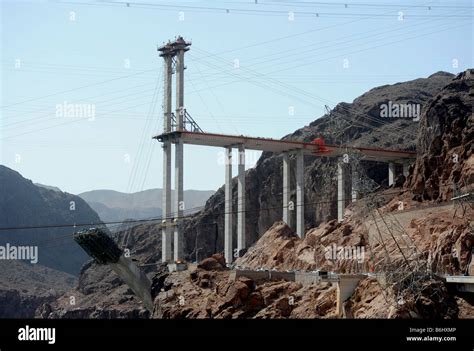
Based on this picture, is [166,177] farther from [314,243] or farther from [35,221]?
[35,221]

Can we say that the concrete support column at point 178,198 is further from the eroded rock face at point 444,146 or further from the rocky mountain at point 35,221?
the rocky mountain at point 35,221

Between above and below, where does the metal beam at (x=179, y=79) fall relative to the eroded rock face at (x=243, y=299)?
above

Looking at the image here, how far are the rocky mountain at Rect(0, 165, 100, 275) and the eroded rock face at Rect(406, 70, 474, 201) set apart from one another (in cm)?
10638

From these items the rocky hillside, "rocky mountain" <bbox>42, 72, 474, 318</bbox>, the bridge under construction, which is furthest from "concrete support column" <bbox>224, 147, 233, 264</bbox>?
the rocky hillside

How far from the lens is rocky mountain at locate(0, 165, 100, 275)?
17912cm

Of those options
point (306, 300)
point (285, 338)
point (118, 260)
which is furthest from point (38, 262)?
point (285, 338)

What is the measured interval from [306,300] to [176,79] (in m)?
44.3

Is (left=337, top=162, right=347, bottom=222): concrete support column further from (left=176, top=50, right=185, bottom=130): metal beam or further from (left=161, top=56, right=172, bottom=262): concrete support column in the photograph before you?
(left=161, top=56, right=172, bottom=262): concrete support column

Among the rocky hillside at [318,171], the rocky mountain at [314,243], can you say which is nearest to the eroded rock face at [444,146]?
the rocky mountain at [314,243]

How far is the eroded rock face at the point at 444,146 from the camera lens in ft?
234

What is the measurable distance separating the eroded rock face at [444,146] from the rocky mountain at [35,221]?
10638 centimetres

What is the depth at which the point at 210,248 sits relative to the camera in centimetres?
13238

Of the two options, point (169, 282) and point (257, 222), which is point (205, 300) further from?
point (257, 222)

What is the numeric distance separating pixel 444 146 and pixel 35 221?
121 metres
